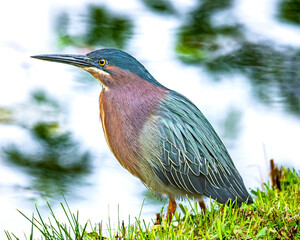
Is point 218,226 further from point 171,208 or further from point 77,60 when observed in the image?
point 77,60

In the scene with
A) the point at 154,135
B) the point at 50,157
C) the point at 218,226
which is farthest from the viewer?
the point at 50,157

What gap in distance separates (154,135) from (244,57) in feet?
10.7

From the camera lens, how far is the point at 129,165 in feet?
7.70

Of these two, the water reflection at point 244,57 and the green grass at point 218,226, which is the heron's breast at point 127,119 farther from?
the water reflection at point 244,57

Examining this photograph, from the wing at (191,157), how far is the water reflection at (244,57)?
9.10 feet

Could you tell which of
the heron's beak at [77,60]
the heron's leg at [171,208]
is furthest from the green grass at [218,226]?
the heron's beak at [77,60]

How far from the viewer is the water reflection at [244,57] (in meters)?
5.22

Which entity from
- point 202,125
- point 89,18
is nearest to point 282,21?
point 89,18

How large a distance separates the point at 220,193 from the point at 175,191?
213 mm

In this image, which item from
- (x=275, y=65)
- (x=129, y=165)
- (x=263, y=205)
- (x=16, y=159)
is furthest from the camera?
(x=275, y=65)

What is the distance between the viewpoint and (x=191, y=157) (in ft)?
7.88

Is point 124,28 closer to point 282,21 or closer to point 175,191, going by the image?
point 282,21

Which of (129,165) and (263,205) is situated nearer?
(263,205)

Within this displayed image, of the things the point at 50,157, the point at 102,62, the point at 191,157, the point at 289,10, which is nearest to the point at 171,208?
the point at 191,157
